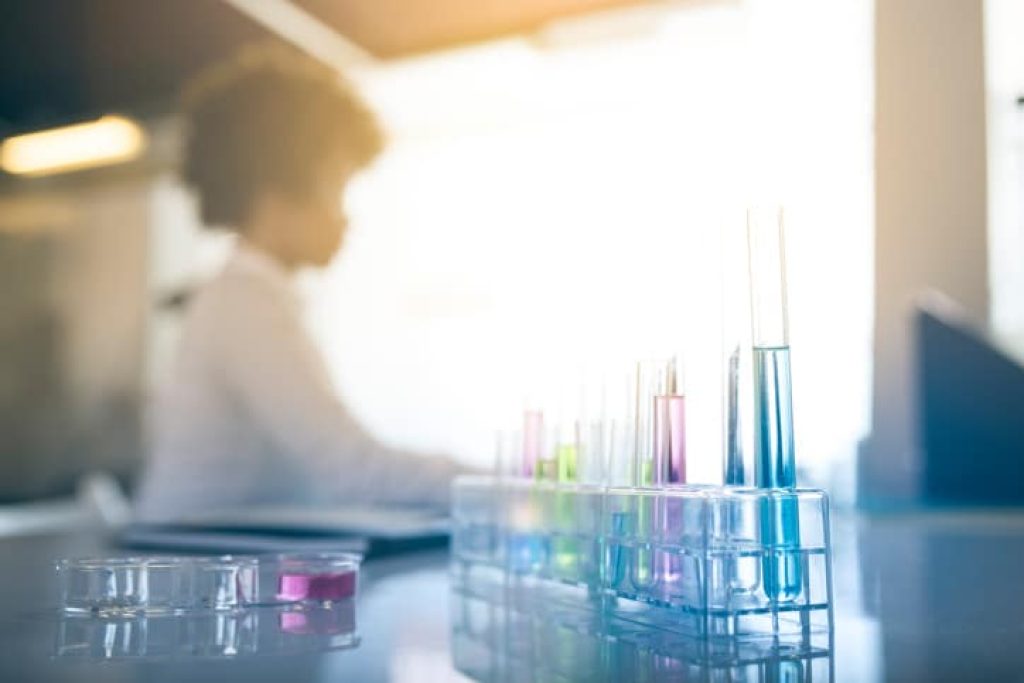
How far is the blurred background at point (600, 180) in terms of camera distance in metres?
0.90

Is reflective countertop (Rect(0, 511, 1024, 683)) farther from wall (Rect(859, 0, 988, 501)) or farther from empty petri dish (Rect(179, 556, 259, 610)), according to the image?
wall (Rect(859, 0, 988, 501))

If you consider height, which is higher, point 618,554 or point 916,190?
point 916,190

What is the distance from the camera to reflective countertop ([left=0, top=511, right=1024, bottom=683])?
0.35m

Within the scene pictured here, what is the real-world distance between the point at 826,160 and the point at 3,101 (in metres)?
1.93

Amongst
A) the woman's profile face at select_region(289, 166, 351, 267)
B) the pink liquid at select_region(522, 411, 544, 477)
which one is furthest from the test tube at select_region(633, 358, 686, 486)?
the woman's profile face at select_region(289, 166, 351, 267)

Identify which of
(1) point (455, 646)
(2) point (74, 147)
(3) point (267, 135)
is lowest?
(1) point (455, 646)

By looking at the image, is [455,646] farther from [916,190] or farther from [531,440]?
[916,190]

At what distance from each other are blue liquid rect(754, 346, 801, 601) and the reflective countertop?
1.3 inches

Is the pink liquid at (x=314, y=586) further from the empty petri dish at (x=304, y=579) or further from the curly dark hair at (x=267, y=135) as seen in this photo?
the curly dark hair at (x=267, y=135)

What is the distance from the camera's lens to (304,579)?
506mm

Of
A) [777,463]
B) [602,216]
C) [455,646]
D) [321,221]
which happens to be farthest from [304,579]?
[321,221]

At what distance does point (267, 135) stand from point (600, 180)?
58 centimetres

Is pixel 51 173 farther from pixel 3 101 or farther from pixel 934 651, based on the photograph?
pixel 934 651

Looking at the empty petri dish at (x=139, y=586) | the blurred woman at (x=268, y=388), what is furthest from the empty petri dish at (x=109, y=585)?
the blurred woman at (x=268, y=388)
